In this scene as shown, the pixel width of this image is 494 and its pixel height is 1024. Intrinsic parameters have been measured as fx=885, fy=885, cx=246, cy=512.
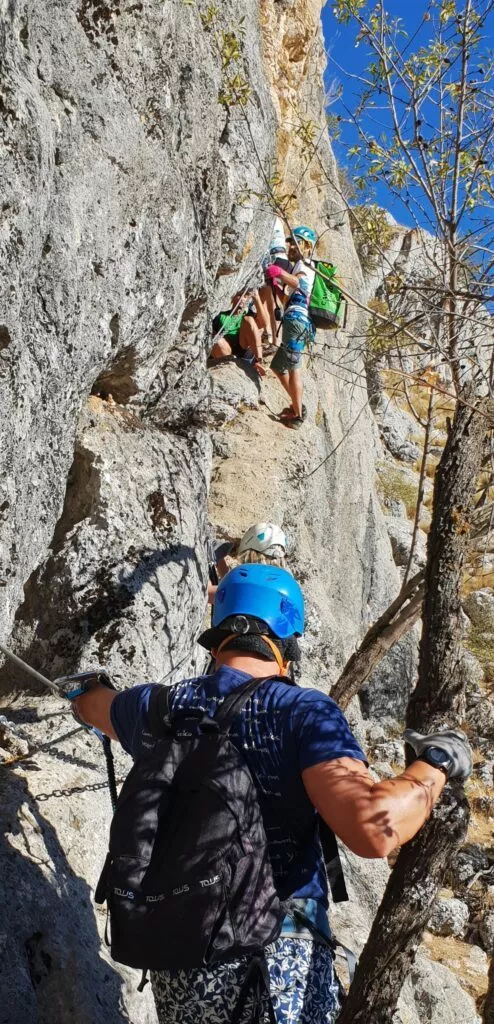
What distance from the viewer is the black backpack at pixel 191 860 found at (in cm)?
223

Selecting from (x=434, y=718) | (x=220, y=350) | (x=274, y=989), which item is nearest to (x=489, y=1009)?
(x=434, y=718)

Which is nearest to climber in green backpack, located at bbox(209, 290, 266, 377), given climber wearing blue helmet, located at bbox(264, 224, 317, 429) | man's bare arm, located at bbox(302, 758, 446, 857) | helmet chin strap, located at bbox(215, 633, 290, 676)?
climber wearing blue helmet, located at bbox(264, 224, 317, 429)

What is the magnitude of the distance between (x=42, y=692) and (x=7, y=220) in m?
2.35

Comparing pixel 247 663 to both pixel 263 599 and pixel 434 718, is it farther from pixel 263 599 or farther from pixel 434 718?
pixel 434 718

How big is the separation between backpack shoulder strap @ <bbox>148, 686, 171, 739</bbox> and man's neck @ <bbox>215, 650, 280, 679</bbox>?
19cm

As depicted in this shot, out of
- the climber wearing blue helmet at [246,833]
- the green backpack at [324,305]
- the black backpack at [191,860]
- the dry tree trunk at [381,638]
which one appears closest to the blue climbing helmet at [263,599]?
the climber wearing blue helmet at [246,833]

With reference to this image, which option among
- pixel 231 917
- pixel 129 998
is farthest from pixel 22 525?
pixel 231 917

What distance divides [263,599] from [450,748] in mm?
764

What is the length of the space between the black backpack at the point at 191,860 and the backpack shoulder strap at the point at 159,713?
7 cm

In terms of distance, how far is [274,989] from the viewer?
7.77 feet

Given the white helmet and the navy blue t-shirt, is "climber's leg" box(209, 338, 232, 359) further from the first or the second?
the navy blue t-shirt

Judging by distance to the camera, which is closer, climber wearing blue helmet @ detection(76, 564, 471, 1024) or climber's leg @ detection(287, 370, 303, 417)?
climber wearing blue helmet @ detection(76, 564, 471, 1024)

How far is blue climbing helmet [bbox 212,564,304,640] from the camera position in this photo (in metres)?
2.85

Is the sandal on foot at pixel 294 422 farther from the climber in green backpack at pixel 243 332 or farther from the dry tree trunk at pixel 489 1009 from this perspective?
the dry tree trunk at pixel 489 1009
